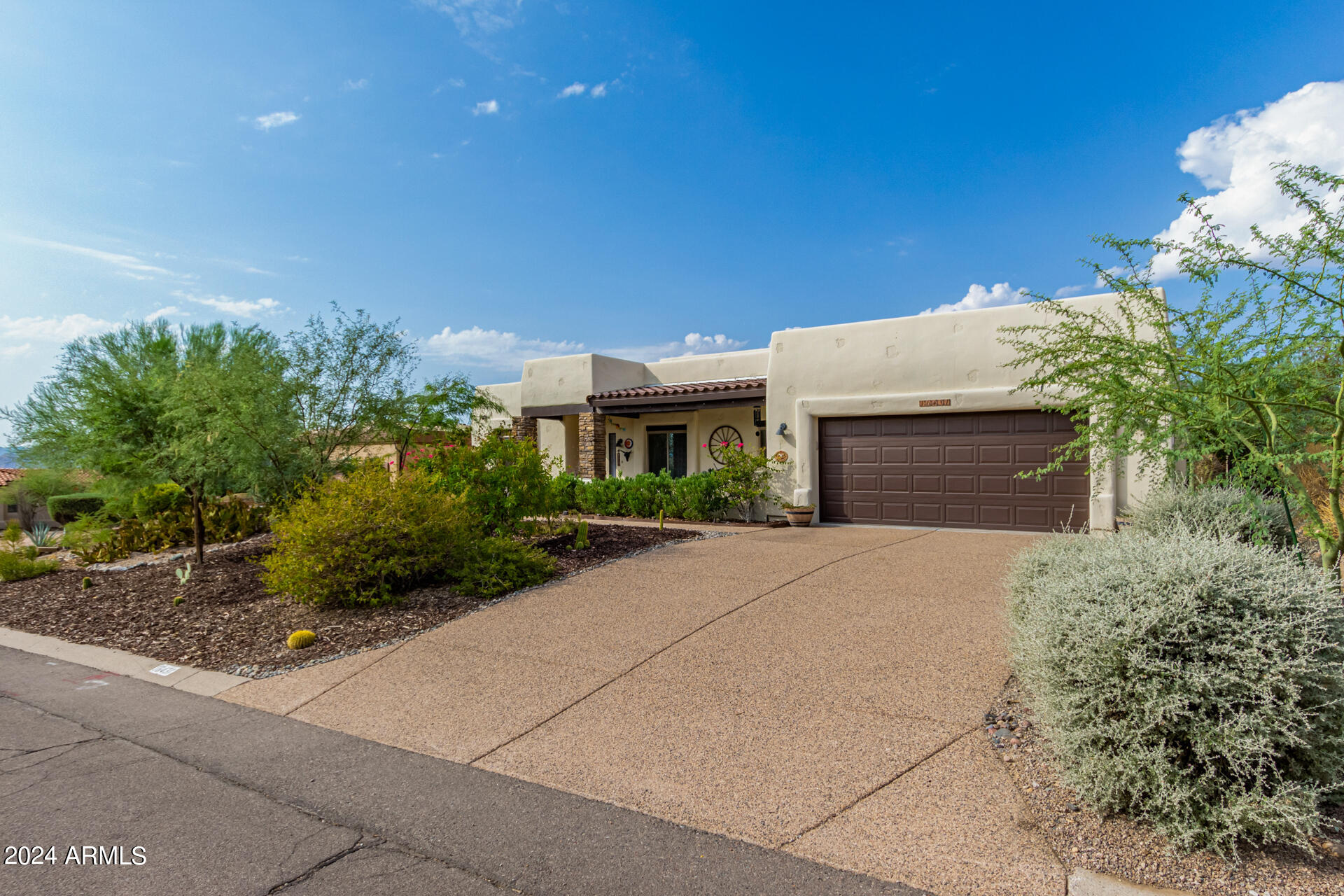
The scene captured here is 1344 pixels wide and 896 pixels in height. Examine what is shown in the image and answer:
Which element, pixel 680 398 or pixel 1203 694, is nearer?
pixel 1203 694

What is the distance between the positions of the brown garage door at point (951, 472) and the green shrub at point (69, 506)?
66.2 ft

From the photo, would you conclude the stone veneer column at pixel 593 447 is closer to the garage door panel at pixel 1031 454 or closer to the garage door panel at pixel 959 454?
the garage door panel at pixel 959 454

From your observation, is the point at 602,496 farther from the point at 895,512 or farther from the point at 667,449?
the point at 895,512

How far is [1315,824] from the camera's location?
273 centimetres

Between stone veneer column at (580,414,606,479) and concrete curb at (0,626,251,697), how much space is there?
11240 millimetres

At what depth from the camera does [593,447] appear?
1778 cm

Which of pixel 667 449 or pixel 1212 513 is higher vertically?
pixel 667 449

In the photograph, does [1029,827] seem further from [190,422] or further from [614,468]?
[614,468]

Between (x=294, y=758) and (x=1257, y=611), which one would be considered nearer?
(x=1257, y=611)

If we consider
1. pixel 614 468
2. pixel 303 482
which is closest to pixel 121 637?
pixel 303 482

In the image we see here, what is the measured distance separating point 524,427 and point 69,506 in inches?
532

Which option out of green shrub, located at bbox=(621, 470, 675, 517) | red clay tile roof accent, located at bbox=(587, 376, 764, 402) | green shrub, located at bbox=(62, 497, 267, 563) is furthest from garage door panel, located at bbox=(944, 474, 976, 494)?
green shrub, located at bbox=(62, 497, 267, 563)

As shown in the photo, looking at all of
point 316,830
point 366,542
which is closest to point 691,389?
point 366,542

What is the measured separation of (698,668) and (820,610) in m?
1.75
